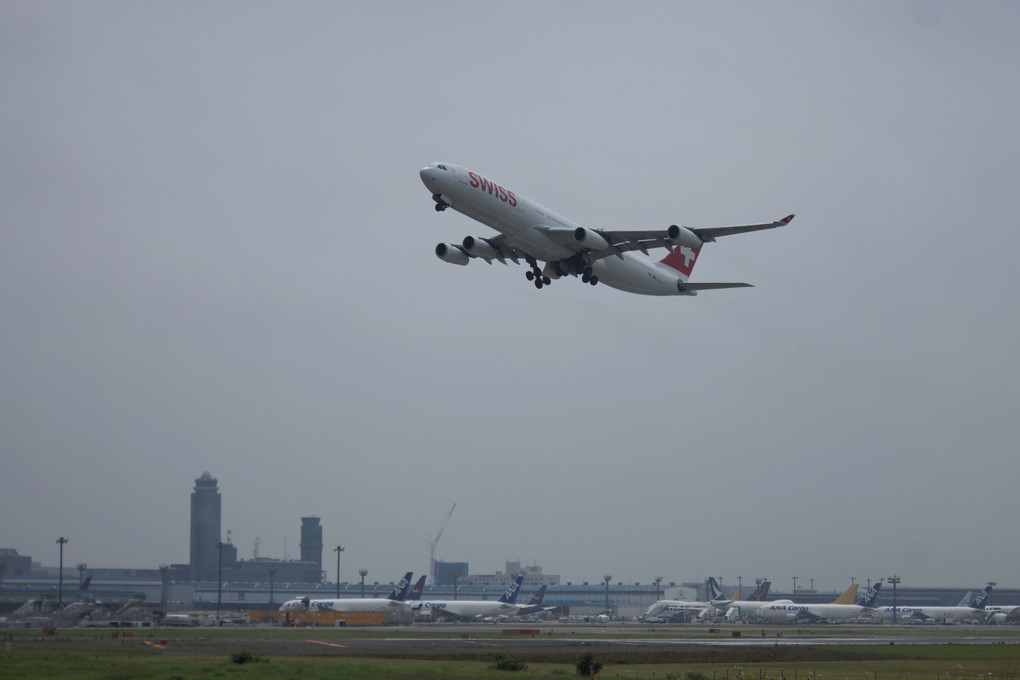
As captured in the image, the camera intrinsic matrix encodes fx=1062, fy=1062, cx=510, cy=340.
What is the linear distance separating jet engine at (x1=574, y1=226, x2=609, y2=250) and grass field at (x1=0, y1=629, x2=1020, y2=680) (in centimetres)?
2505

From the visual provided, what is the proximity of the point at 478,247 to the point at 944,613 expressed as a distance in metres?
104

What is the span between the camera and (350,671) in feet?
157

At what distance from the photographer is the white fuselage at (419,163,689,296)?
61719 mm

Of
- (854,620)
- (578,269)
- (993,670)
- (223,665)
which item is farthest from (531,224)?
(854,620)

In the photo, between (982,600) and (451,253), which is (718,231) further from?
(982,600)

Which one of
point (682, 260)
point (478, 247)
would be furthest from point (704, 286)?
point (478, 247)

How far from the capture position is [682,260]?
277 ft

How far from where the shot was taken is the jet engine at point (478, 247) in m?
71.7

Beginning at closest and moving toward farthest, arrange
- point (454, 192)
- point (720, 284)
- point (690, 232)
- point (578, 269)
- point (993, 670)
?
1. point (993, 670)
2. point (454, 192)
3. point (690, 232)
4. point (578, 269)
5. point (720, 284)

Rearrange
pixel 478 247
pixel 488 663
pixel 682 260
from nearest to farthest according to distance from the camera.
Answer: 1. pixel 488 663
2. pixel 478 247
3. pixel 682 260

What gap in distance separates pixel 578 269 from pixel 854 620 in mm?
95852

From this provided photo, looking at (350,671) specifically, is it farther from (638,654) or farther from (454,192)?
(454,192)

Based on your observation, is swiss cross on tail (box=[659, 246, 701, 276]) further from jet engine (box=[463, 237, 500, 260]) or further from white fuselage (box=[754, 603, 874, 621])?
white fuselage (box=[754, 603, 874, 621])

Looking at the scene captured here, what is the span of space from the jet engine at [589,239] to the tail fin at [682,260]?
15.4 meters
